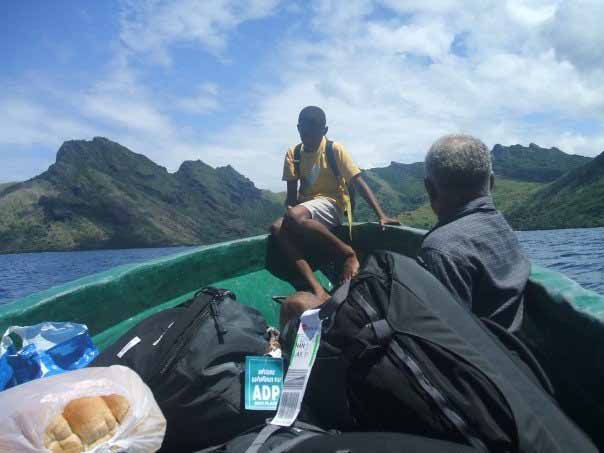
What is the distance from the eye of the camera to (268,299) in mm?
4355

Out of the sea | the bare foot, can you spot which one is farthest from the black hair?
the sea

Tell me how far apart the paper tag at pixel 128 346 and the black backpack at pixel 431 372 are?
1.10 m

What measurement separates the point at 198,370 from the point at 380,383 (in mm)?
925

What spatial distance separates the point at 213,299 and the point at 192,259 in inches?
71.3

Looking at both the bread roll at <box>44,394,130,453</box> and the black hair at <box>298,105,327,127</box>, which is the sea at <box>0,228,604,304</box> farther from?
the bread roll at <box>44,394,130,453</box>

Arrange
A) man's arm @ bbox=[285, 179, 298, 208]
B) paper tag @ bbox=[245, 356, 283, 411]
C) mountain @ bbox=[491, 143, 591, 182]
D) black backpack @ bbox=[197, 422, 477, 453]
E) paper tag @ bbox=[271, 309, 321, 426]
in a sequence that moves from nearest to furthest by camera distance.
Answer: black backpack @ bbox=[197, 422, 477, 453] → paper tag @ bbox=[271, 309, 321, 426] → paper tag @ bbox=[245, 356, 283, 411] → man's arm @ bbox=[285, 179, 298, 208] → mountain @ bbox=[491, 143, 591, 182]

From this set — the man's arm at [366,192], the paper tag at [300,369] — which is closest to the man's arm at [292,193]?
the man's arm at [366,192]

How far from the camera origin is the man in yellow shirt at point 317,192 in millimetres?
4281

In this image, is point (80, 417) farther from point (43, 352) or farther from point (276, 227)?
point (276, 227)

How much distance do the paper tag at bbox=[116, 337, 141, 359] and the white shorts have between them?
2213 mm

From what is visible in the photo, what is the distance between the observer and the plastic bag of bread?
5.27 ft

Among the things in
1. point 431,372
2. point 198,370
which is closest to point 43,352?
point 198,370

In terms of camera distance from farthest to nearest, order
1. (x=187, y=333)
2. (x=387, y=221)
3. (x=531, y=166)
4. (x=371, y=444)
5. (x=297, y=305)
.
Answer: (x=531, y=166) < (x=387, y=221) < (x=297, y=305) < (x=187, y=333) < (x=371, y=444)

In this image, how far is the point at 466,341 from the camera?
4.91 feet
